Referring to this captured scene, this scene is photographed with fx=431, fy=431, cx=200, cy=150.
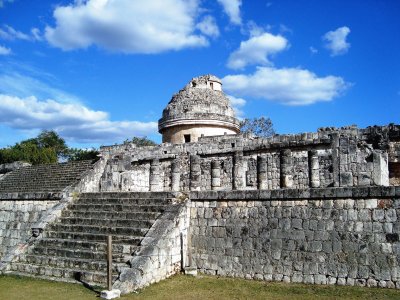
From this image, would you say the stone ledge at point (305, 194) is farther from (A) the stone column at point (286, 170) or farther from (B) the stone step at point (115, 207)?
(A) the stone column at point (286, 170)

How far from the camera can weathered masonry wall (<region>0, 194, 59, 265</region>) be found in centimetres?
1499

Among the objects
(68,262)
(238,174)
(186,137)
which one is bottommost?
(68,262)

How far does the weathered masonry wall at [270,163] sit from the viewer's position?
12031mm

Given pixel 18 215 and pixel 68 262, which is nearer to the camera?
pixel 68 262

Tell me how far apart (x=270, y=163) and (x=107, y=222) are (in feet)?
22.3

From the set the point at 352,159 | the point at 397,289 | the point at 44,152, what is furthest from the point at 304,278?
the point at 44,152

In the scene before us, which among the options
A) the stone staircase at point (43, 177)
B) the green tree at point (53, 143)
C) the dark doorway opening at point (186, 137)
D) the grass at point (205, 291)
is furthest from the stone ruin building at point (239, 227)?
the green tree at point (53, 143)

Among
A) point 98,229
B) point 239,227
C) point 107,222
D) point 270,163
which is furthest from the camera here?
point 270,163

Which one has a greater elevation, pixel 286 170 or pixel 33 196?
pixel 286 170

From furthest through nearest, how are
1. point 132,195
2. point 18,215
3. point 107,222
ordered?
1. point 18,215
2. point 132,195
3. point 107,222

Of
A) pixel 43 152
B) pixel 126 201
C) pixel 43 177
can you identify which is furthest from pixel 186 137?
pixel 43 152

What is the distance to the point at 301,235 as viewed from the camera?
32.2 feet

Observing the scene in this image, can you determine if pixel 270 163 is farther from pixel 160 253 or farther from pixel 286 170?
pixel 160 253

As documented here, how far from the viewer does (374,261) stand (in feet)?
29.1
